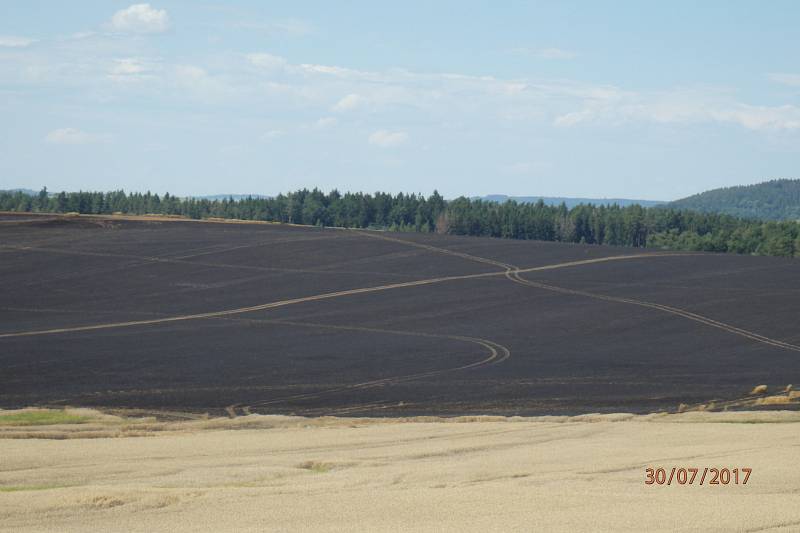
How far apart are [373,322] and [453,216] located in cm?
11144

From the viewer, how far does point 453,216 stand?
151 meters

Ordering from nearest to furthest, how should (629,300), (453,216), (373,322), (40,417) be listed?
(40,417) < (373,322) < (629,300) < (453,216)

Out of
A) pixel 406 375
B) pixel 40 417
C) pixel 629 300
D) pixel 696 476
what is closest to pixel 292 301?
pixel 406 375

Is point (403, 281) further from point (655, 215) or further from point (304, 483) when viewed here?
point (655, 215)

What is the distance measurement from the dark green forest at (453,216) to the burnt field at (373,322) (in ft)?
287

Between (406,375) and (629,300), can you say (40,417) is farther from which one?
(629,300)

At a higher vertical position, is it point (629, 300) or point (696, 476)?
point (629, 300)

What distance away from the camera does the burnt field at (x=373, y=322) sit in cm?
2817

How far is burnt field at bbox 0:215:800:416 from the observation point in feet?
92.4

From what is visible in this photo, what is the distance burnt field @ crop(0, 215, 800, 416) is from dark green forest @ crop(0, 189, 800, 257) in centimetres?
8748

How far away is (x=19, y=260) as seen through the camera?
5069 cm

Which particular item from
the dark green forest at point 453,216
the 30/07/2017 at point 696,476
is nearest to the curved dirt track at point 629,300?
the 30/07/2017 at point 696,476

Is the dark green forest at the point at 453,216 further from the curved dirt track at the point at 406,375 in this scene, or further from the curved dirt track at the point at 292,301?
the curved dirt track at the point at 406,375

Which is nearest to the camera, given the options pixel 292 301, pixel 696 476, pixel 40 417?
pixel 696 476
